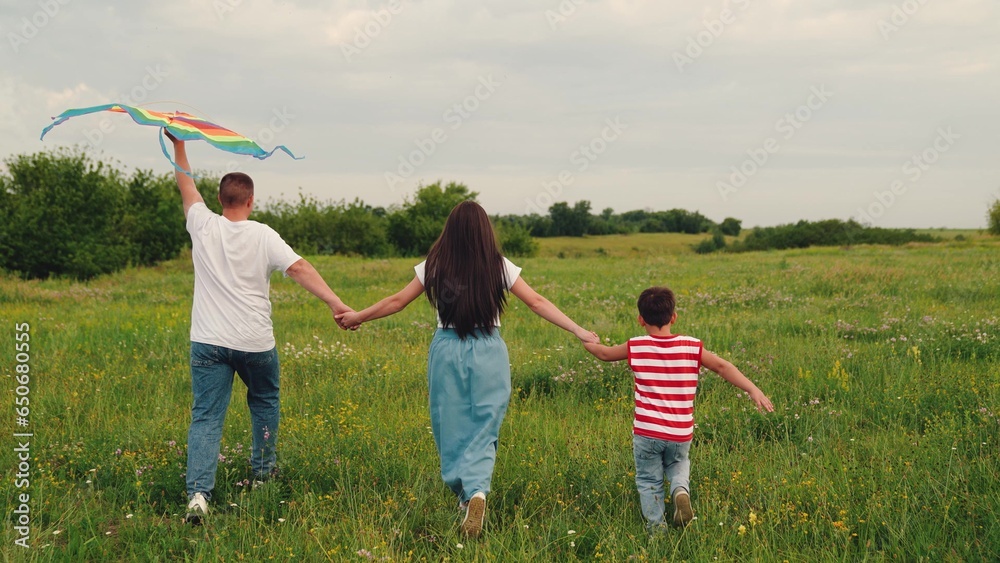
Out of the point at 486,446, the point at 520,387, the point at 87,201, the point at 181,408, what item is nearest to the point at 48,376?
the point at 181,408

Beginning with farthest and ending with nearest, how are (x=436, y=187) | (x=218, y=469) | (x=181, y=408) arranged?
1. (x=436, y=187)
2. (x=181, y=408)
3. (x=218, y=469)

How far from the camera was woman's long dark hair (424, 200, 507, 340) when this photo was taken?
4656 millimetres

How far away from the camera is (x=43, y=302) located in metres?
17.3

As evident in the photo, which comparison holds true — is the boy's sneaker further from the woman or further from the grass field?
the woman

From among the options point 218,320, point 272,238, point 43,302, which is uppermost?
point 272,238

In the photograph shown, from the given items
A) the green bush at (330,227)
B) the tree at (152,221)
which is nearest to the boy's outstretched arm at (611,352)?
the tree at (152,221)

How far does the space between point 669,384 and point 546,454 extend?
61.5 inches

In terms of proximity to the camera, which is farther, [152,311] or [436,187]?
[436,187]

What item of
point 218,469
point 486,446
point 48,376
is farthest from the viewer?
point 48,376

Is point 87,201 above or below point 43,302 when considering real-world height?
above

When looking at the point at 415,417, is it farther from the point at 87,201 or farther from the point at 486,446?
the point at 87,201

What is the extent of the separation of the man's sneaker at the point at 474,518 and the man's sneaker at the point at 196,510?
1788mm

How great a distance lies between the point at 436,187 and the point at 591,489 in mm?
82567

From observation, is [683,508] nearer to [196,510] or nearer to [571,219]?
[196,510]
